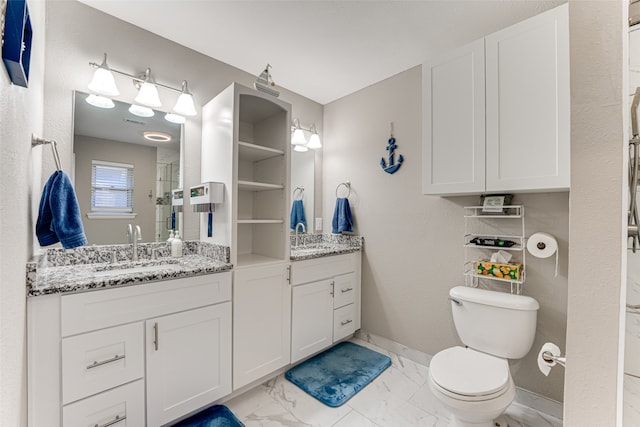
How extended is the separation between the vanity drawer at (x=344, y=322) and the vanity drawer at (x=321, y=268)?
0.35 meters

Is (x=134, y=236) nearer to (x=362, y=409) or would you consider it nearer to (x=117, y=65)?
(x=117, y=65)

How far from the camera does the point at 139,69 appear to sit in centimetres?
188

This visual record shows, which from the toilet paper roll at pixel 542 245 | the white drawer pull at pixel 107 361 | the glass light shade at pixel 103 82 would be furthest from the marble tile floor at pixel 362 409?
the glass light shade at pixel 103 82

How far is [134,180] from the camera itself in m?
1.90

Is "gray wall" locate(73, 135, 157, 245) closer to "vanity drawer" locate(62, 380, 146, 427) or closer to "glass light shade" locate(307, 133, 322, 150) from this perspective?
"vanity drawer" locate(62, 380, 146, 427)

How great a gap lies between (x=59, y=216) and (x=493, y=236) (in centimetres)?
251

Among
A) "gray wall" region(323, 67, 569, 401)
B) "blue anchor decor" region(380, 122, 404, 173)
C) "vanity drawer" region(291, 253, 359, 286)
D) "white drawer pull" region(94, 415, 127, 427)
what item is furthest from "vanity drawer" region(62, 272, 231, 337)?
"blue anchor decor" region(380, 122, 404, 173)

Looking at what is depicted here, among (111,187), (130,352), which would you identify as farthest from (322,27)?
(130,352)

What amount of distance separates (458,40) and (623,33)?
5.34ft

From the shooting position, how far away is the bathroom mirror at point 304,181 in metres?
2.82

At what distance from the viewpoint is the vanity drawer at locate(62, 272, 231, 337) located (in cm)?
123

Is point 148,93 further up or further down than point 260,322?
further up

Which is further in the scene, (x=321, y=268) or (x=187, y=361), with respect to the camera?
(x=321, y=268)

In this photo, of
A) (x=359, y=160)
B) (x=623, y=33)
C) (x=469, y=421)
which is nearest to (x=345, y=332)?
(x=469, y=421)
